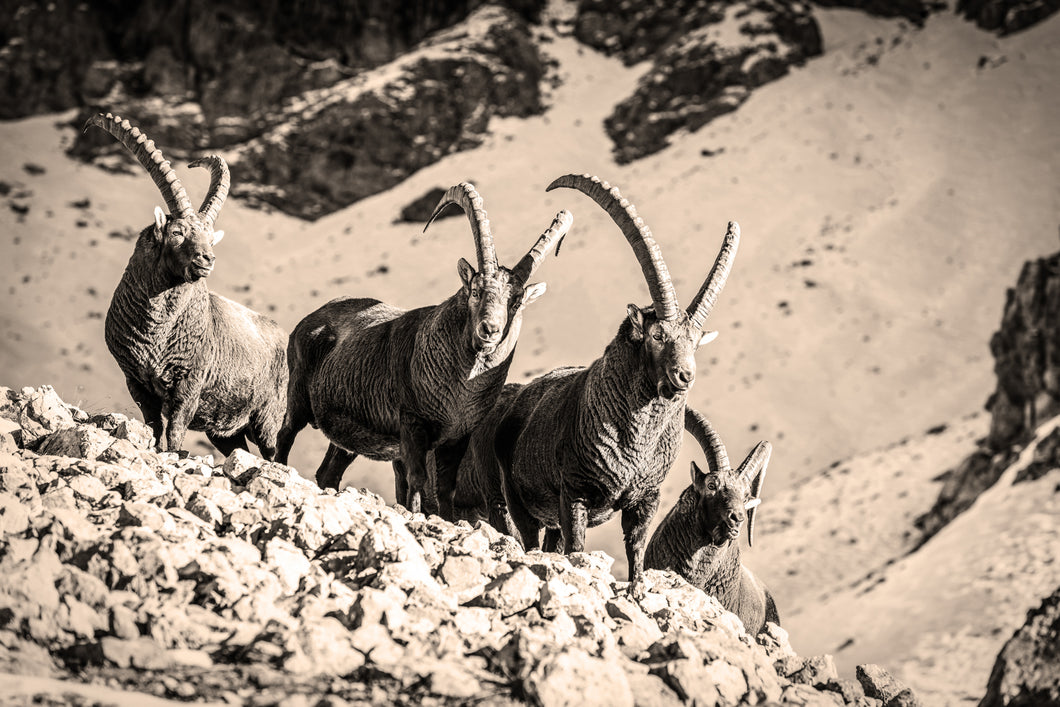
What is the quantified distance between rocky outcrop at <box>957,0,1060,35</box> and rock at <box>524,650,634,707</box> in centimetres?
5921

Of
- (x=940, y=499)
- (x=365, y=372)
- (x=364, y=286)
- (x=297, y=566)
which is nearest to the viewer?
→ (x=297, y=566)

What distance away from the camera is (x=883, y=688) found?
7.68 m

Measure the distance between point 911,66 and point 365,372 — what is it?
52.8m

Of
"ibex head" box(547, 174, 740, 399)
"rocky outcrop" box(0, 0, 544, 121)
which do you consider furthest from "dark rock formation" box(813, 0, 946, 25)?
"ibex head" box(547, 174, 740, 399)

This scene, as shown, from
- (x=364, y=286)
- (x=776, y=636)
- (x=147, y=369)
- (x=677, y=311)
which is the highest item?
(x=677, y=311)

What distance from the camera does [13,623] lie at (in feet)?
18.8

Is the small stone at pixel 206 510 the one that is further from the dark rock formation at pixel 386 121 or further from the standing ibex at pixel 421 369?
the dark rock formation at pixel 386 121

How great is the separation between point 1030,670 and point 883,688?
3.58m

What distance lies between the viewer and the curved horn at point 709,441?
11.4 metres

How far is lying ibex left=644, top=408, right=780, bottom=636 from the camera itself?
446 inches

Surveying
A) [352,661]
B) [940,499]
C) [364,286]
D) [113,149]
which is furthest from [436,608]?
[113,149]

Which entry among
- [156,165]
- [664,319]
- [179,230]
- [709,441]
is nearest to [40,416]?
[179,230]

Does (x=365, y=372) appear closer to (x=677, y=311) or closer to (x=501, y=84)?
(x=677, y=311)

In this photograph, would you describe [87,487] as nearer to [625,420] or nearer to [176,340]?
[176,340]
